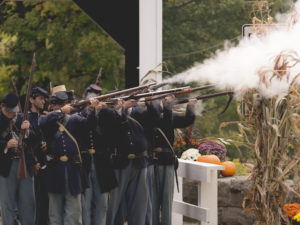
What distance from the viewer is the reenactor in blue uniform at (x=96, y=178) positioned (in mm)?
7418

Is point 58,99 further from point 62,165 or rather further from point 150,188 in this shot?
point 150,188

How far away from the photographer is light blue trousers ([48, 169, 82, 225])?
7016 millimetres

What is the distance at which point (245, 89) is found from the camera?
19.0 ft

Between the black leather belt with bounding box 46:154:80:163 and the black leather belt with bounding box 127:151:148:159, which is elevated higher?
the black leather belt with bounding box 127:151:148:159

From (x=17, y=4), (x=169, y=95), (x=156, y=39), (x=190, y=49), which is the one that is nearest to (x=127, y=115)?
(x=169, y=95)

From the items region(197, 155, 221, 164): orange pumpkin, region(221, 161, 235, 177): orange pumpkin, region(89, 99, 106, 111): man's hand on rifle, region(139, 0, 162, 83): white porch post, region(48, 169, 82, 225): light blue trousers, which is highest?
region(139, 0, 162, 83): white porch post

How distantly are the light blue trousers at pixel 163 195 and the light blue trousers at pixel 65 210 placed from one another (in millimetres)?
1228

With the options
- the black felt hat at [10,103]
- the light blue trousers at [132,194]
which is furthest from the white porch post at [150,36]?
the black felt hat at [10,103]

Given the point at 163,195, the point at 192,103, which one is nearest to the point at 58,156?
the point at 163,195

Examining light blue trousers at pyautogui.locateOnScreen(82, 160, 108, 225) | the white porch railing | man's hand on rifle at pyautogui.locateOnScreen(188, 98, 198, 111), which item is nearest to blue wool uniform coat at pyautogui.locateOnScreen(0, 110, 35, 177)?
light blue trousers at pyautogui.locateOnScreen(82, 160, 108, 225)

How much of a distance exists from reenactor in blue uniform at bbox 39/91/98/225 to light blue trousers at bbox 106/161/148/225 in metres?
0.57

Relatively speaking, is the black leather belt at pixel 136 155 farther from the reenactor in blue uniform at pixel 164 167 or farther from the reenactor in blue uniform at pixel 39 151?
the reenactor in blue uniform at pixel 39 151

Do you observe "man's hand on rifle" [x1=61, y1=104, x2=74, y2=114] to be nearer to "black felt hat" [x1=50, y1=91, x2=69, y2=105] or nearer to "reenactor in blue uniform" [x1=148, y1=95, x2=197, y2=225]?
"black felt hat" [x1=50, y1=91, x2=69, y2=105]

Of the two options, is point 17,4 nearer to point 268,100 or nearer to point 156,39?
point 156,39
